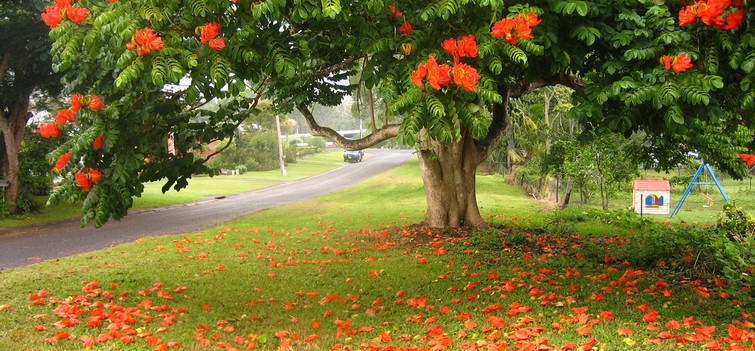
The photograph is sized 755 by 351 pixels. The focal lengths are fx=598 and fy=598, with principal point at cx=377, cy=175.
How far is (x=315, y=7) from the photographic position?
496 centimetres

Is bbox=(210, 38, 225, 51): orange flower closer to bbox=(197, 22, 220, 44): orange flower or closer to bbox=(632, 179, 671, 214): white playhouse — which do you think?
bbox=(197, 22, 220, 44): orange flower

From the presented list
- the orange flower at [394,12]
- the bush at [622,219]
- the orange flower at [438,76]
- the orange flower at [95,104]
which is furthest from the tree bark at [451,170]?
the orange flower at [438,76]

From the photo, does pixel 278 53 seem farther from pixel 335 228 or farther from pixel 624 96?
pixel 335 228

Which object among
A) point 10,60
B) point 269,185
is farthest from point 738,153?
point 269,185

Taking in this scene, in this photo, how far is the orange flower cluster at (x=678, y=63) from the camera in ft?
15.6

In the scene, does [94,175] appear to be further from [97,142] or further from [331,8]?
[331,8]

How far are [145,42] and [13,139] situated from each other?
16.1m

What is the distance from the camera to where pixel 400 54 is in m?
5.71

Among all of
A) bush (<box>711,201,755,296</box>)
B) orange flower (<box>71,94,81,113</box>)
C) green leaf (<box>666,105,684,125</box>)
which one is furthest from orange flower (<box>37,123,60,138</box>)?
bush (<box>711,201,755,296</box>)

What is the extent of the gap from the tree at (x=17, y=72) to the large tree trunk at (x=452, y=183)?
32.9 ft

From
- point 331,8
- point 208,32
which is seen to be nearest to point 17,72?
point 208,32

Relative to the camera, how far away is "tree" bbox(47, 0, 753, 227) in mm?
4695

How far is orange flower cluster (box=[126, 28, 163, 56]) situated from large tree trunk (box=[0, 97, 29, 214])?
51.7ft

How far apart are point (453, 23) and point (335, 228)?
9.21 m
